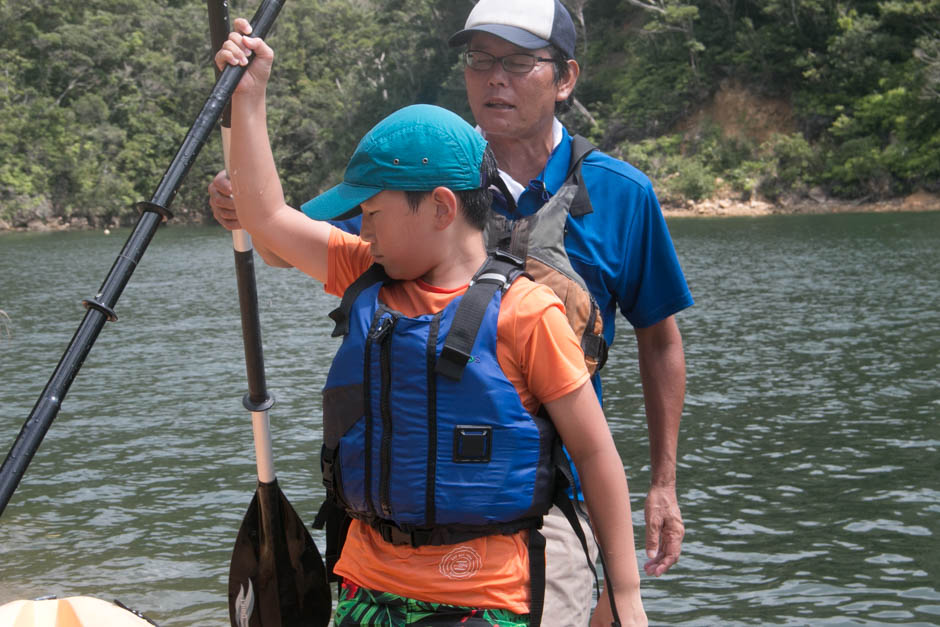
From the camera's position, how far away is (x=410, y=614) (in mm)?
2045

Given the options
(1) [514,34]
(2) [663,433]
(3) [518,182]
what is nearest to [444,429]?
(3) [518,182]

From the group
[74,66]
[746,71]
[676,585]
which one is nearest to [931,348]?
[676,585]

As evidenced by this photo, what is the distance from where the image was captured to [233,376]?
15.1 meters

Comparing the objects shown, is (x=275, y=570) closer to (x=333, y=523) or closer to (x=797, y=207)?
(x=333, y=523)

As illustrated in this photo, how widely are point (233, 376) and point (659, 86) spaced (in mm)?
41639

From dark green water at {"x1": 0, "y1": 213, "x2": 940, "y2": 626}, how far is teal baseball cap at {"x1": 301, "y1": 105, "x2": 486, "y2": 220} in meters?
5.05

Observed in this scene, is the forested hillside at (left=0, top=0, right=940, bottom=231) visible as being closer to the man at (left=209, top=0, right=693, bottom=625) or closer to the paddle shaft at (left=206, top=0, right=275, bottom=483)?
the man at (left=209, top=0, right=693, bottom=625)

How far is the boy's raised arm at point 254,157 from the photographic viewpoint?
2.27 meters

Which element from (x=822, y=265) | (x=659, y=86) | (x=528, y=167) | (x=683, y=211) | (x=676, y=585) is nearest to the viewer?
(x=528, y=167)

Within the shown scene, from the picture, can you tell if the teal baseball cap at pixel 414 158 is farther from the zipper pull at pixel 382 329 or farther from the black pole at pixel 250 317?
the black pole at pixel 250 317

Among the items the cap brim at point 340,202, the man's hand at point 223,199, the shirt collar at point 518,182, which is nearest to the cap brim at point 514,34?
the shirt collar at point 518,182

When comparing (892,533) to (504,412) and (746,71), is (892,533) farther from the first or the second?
(746,71)

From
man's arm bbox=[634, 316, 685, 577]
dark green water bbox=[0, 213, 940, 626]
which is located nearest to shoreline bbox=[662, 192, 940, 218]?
dark green water bbox=[0, 213, 940, 626]

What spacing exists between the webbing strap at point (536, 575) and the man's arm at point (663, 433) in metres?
0.78
